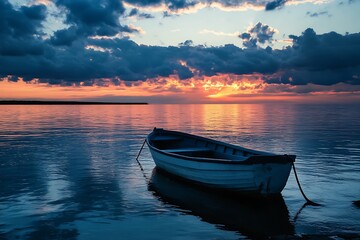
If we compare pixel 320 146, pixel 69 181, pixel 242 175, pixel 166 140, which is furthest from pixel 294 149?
pixel 69 181

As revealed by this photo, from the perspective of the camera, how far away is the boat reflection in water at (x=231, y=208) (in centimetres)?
1224

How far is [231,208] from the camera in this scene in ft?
47.8

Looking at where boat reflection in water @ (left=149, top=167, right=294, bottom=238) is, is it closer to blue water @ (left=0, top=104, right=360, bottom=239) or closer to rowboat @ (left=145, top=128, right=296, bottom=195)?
blue water @ (left=0, top=104, right=360, bottom=239)

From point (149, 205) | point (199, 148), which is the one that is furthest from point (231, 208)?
point (199, 148)

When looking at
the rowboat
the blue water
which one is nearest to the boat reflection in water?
the blue water

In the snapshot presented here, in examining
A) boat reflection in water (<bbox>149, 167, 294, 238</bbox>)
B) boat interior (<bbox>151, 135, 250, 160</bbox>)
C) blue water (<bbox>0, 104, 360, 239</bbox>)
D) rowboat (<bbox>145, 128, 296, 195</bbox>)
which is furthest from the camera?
boat interior (<bbox>151, 135, 250, 160</bbox>)

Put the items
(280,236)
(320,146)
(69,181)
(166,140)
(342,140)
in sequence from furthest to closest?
1. (342,140)
2. (320,146)
3. (166,140)
4. (69,181)
5. (280,236)

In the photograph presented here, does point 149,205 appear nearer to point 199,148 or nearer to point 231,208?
point 231,208

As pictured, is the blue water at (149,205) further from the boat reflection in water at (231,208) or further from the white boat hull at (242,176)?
the white boat hull at (242,176)

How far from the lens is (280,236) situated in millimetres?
11258

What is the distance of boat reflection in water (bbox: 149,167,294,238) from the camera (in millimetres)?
12242

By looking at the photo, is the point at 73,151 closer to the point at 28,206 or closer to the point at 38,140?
the point at 38,140

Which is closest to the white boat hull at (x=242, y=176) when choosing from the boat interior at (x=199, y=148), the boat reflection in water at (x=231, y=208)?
the boat reflection in water at (x=231, y=208)

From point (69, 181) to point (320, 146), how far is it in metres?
25.1
